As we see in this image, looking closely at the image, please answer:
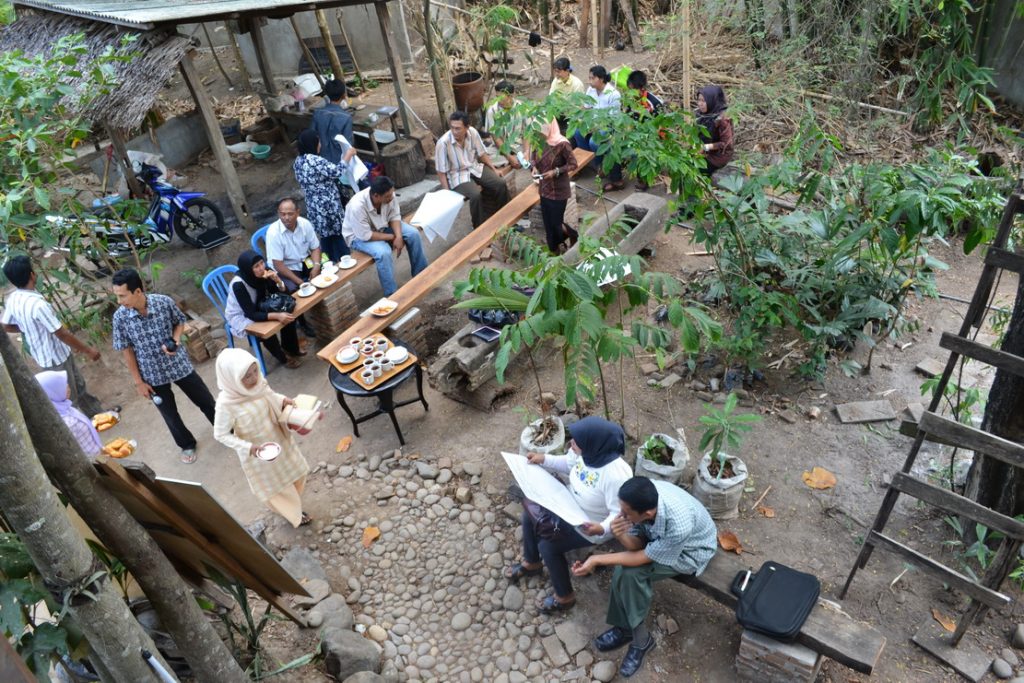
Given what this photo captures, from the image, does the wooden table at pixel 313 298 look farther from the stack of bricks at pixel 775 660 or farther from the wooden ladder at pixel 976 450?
the wooden ladder at pixel 976 450

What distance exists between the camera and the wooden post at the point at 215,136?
7.54 metres

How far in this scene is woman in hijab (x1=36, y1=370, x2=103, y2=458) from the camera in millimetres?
4660

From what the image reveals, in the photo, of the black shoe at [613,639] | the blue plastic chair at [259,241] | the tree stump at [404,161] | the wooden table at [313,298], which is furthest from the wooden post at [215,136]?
the black shoe at [613,639]

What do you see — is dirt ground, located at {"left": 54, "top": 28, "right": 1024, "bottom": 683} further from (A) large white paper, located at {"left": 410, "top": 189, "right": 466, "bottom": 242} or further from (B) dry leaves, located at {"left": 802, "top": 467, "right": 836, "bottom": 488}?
(A) large white paper, located at {"left": 410, "top": 189, "right": 466, "bottom": 242}

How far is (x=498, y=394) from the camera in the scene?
5.87 metres

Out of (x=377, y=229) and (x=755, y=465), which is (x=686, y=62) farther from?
(x=755, y=465)

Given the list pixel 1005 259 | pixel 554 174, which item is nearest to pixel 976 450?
pixel 1005 259

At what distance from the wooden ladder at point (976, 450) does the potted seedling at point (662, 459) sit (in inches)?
44.6

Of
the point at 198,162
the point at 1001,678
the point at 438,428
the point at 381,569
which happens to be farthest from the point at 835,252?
the point at 198,162

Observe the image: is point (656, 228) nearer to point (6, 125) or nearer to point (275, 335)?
point (275, 335)

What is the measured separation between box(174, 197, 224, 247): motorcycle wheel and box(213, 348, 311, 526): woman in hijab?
4.43 metres

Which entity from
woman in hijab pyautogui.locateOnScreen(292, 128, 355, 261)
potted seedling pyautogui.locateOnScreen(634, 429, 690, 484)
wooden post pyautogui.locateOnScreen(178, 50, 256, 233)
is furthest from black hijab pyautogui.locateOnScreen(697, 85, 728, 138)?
wooden post pyautogui.locateOnScreen(178, 50, 256, 233)

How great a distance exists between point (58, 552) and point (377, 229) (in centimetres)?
516

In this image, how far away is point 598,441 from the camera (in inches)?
156
